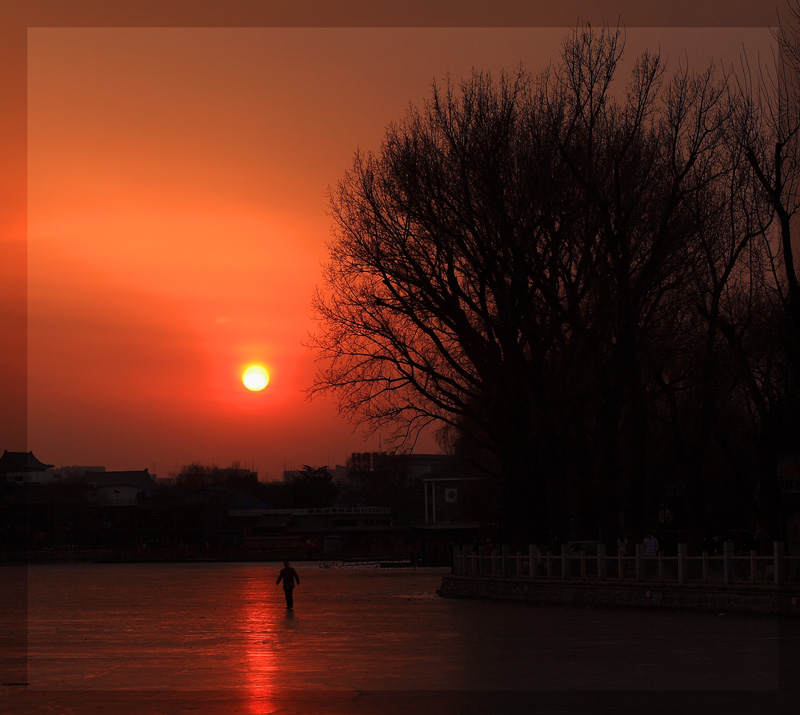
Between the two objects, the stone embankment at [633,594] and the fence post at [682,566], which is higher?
the fence post at [682,566]

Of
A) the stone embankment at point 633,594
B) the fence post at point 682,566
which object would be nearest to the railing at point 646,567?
the fence post at point 682,566

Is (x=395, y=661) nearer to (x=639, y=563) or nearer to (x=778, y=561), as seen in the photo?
(x=778, y=561)

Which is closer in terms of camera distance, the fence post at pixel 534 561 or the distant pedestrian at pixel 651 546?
the distant pedestrian at pixel 651 546

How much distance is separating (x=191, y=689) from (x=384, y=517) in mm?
133270

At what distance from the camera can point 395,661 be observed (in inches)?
733

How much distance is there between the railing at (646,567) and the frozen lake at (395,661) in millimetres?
1347

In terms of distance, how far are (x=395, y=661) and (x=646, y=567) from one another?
1553cm

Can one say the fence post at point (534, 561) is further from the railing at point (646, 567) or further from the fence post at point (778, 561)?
the fence post at point (778, 561)

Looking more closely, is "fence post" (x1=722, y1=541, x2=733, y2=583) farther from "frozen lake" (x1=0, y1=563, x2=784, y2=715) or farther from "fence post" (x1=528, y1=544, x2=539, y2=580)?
"fence post" (x1=528, y1=544, x2=539, y2=580)

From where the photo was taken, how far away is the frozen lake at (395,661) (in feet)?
46.1

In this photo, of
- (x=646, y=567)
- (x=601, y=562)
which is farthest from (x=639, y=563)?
(x=601, y=562)


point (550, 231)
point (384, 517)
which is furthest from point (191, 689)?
point (384, 517)

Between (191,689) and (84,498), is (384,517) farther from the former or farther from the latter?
(191,689)

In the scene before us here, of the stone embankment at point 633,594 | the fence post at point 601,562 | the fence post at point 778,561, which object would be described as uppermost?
the fence post at point 778,561
